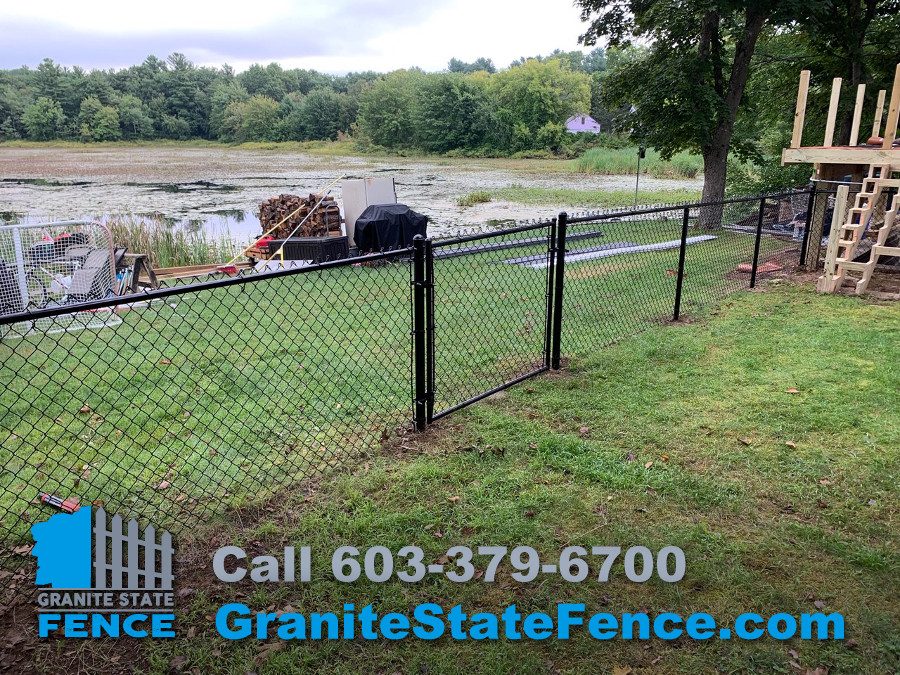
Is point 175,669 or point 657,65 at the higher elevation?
point 657,65

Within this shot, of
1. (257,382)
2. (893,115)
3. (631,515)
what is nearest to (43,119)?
(257,382)

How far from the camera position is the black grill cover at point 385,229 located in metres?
11.6

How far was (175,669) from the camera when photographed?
94.7 inches

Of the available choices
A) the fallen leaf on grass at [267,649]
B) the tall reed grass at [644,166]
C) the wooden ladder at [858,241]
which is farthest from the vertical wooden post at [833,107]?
the tall reed grass at [644,166]

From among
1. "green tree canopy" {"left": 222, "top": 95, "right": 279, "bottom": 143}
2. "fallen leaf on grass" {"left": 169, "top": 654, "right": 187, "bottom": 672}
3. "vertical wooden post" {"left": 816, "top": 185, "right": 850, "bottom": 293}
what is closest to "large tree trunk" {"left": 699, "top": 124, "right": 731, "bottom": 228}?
"vertical wooden post" {"left": 816, "top": 185, "right": 850, "bottom": 293}

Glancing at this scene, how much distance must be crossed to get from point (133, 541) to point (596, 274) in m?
7.52

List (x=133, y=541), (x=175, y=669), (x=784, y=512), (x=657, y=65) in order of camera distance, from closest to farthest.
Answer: (x=175, y=669)
(x=133, y=541)
(x=784, y=512)
(x=657, y=65)

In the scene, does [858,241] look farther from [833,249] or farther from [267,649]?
[267,649]

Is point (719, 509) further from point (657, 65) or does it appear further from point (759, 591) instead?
point (657, 65)

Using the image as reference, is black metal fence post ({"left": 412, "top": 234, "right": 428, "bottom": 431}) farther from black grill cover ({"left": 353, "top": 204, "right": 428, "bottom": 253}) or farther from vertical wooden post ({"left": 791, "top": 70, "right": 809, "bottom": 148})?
black grill cover ({"left": 353, "top": 204, "right": 428, "bottom": 253})

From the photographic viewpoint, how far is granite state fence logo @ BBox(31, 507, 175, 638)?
2.62 meters

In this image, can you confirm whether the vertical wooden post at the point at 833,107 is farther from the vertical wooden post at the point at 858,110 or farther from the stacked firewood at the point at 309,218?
the stacked firewood at the point at 309,218

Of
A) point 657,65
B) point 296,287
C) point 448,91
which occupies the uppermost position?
point 448,91

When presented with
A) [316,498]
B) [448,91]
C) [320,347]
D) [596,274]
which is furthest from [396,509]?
[448,91]
